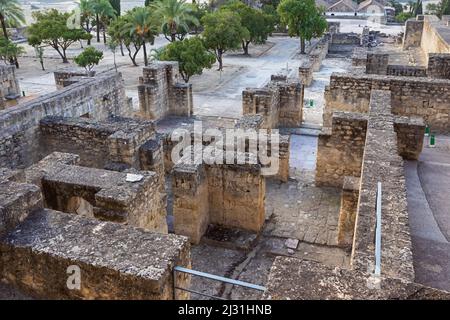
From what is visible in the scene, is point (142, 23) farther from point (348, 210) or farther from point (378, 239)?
point (378, 239)

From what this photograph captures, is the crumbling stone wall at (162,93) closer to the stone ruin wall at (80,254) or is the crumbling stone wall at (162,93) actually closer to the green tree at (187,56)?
the green tree at (187,56)

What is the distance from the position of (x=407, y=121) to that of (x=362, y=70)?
6.49 metres

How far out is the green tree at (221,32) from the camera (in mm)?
31234

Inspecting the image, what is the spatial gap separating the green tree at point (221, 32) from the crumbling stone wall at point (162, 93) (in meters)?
11.8

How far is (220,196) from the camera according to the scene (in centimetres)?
999

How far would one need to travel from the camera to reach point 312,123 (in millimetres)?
19312

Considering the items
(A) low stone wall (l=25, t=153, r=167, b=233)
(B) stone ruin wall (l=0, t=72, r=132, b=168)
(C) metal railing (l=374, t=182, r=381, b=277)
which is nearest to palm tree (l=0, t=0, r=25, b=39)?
(B) stone ruin wall (l=0, t=72, r=132, b=168)

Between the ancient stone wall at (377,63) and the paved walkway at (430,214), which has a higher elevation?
the ancient stone wall at (377,63)

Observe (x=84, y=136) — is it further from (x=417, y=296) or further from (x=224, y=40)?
(x=224, y=40)

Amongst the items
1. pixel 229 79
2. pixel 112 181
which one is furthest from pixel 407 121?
pixel 229 79

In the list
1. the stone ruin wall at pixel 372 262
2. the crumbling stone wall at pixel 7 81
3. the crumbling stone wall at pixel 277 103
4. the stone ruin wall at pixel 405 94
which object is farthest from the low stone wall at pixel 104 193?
the crumbling stone wall at pixel 7 81

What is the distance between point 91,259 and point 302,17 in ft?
118

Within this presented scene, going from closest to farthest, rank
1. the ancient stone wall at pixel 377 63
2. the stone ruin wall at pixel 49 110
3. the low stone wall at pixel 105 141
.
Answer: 1. the low stone wall at pixel 105 141
2. the stone ruin wall at pixel 49 110
3. the ancient stone wall at pixel 377 63

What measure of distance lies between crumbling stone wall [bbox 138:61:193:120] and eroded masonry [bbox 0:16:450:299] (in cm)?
37
